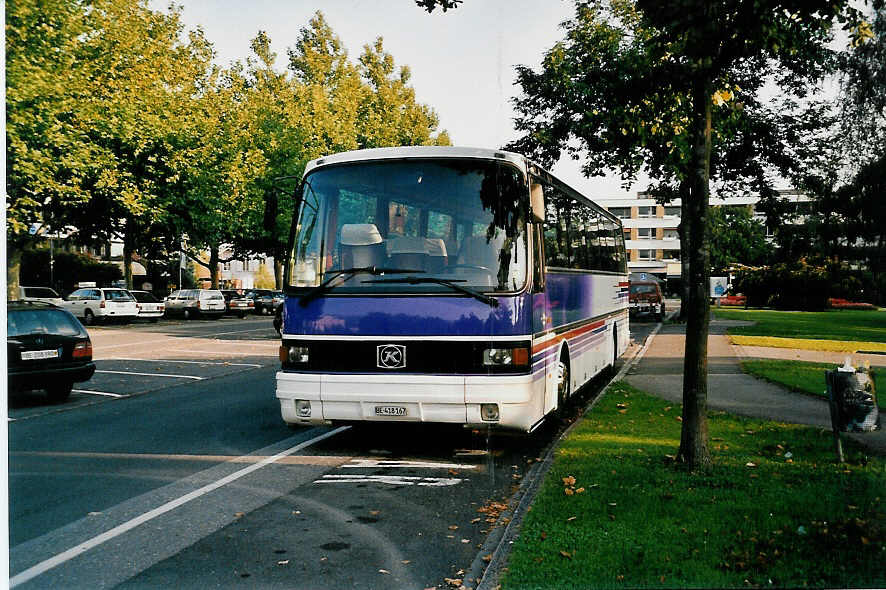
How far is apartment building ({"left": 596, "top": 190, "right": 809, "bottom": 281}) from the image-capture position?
17.1m

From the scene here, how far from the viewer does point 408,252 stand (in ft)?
25.5

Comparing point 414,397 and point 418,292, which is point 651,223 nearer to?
point 418,292

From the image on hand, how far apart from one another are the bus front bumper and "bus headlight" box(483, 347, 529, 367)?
11cm

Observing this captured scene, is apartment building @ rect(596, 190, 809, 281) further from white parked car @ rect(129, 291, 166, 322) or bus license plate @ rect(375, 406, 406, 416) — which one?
white parked car @ rect(129, 291, 166, 322)

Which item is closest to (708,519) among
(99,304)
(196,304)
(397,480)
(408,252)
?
(397,480)

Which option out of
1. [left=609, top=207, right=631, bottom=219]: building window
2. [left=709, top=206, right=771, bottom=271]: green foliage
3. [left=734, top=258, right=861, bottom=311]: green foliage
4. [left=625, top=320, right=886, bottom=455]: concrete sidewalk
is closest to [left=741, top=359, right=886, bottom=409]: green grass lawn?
[left=625, top=320, right=886, bottom=455]: concrete sidewalk

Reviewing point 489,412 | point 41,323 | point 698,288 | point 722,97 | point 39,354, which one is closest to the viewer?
point 698,288

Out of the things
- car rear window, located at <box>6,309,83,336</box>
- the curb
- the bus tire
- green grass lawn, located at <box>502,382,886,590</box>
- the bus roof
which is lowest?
the curb

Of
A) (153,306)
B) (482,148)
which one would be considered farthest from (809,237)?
(482,148)

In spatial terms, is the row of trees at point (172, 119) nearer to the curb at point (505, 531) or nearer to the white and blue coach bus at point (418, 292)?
the white and blue coach bus at point (418, 292)

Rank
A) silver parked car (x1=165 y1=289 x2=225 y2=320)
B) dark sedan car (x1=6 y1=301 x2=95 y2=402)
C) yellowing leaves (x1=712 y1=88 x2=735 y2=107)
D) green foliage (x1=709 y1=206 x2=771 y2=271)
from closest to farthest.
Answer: yellowing leaves (x1=712 y1=88 x2=735 y2=107), dark sedan car (x1=6 y1=301 x2=95 y2=402), green foliage (x1=709 y1=206 x2=771 y2=271), silver parked car (x1=165 y1=289 x2=225 y2=320)

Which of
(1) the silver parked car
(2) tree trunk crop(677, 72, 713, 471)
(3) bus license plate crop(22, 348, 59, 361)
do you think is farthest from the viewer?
(1) the silver parked car

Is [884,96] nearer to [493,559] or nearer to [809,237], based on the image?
[493,559]

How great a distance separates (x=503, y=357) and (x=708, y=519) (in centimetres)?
251
